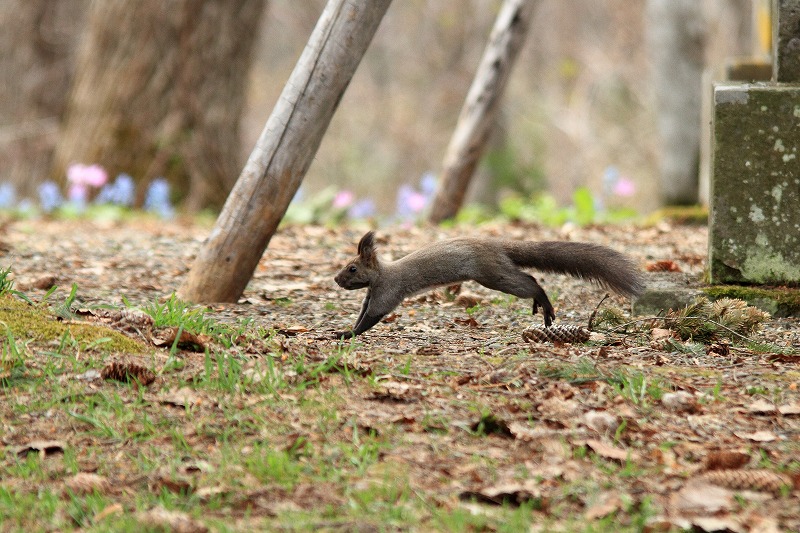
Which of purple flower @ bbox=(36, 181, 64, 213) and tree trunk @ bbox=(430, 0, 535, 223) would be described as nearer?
tree trunk @ bbox=(430, 0, 535, 223)

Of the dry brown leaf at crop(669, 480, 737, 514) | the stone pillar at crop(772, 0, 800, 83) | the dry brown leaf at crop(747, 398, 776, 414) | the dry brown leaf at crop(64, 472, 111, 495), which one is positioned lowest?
the dry brown leaf at crop(64, 472, 111, 495)

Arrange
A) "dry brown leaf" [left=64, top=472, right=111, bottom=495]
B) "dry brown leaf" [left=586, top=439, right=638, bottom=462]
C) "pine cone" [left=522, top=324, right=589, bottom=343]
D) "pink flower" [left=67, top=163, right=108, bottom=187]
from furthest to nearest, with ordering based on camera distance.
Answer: "pink flower" [left=67, top=163, right=108, bottom=187]
"pine cone" [left=522, top=324, right=589, bottom=343]
"dry brown leaf" [left=586, top=439, right=638, bottom=462]
"dry brown leaf" [left=64, top=472, right=111, bottom=495]

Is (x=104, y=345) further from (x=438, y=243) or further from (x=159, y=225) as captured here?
(x=159, y=225)

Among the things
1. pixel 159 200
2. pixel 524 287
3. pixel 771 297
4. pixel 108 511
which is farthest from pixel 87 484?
pixel 159 200

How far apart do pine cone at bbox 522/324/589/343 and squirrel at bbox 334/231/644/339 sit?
0.47 meters

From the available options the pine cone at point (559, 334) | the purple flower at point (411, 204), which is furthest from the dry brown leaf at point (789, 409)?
the purple flower at point (411, 204)

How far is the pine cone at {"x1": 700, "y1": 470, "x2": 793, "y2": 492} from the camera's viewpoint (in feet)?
9.87

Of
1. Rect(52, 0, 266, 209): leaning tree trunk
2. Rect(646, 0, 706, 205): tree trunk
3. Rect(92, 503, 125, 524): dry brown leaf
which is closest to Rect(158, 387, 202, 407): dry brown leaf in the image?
Rect(92, 503, 125, 524): dry brown leaf

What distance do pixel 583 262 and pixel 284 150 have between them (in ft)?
5.42

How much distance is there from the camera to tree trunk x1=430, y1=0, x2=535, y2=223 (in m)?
9.20

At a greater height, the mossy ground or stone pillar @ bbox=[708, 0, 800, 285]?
stone pillar @ bbox=[708, 0, 800, 285]

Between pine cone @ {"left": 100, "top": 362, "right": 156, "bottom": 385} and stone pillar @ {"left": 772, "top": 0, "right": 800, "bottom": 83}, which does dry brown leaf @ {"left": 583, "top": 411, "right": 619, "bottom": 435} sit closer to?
pine cone @ {"left": 100, "top": 362, "right": 156, "bottom": 385}

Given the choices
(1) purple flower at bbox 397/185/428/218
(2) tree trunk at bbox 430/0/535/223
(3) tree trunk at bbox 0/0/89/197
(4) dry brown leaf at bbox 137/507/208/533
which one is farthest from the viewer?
(3) tree trunk at bbox 0/0/89/197

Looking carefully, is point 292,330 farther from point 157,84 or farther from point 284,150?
point 157,84
